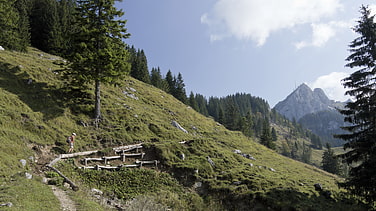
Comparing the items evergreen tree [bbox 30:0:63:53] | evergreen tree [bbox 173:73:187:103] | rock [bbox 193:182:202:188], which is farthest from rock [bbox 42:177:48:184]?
evergreen tree [bbox 173:73:187:103]

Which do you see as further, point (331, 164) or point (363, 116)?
point (331, 164)

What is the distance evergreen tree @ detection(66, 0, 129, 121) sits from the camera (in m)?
23.4

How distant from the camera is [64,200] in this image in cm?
1087

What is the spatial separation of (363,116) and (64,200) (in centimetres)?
2210

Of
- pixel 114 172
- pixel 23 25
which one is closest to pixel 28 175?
pixel 114 172

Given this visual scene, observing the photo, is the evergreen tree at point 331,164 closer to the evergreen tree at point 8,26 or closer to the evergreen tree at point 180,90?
the evergreen tree at point 180,90

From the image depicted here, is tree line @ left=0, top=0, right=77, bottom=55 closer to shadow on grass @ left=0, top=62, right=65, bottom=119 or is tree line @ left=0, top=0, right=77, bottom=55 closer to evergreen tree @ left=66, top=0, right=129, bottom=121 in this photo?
shadow on grass @ left=0, top=62, right=65, bottom=119

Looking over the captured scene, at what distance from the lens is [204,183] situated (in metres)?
19.4

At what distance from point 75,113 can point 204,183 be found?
54.7ft

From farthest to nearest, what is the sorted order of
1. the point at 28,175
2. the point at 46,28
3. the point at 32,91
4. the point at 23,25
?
the point at 46,28 < the point at 23,25 < the point at 32,91 < the point at 28,175

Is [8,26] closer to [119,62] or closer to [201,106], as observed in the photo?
[119,62]

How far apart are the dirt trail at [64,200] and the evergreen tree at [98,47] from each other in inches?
527

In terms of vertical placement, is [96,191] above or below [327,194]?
below

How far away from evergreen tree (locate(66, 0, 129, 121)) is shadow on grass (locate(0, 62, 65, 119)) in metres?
3.33
